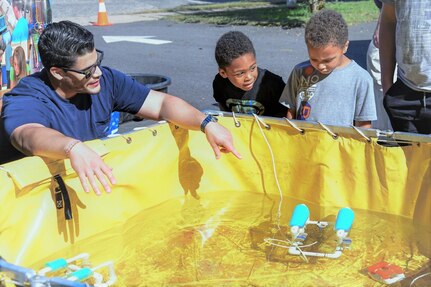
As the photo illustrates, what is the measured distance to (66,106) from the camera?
2871 millimetres

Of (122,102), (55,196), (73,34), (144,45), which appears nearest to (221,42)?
(122,102)

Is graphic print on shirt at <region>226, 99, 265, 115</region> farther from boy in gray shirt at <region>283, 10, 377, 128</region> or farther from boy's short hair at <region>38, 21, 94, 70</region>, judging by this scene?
boy's short hair at <region>38, 21, 94, 70</region>

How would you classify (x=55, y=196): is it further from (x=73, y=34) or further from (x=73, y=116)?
(x=73, y=34)

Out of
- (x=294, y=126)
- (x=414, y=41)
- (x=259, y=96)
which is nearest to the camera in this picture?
(x=414, y=41)

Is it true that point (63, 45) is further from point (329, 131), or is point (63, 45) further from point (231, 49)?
point (329, 131)

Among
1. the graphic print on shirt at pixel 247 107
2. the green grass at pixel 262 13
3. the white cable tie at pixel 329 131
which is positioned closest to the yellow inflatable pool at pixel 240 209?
the white cable tie at pixel 329 131

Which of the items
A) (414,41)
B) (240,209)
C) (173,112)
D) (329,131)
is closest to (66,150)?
(173,112)

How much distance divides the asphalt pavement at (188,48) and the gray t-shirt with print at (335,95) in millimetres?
2804

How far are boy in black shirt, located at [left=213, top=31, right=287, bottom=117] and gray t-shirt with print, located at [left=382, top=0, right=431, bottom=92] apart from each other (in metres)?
0.80

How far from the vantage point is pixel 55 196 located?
263 centimetres

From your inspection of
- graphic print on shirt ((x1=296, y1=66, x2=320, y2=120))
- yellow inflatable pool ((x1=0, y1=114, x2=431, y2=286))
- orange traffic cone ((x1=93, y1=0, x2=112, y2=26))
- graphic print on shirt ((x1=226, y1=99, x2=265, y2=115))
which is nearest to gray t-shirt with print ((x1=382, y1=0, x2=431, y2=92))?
yellow inflatable pool ((x1=0, y1=114, x2=431, y2=286))

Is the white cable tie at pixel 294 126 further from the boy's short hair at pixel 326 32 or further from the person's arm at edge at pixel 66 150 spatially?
the person's arm at edge at pixel 66 150

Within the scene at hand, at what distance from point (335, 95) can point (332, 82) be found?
0.19ft

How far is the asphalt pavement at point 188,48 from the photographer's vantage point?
7.40m
